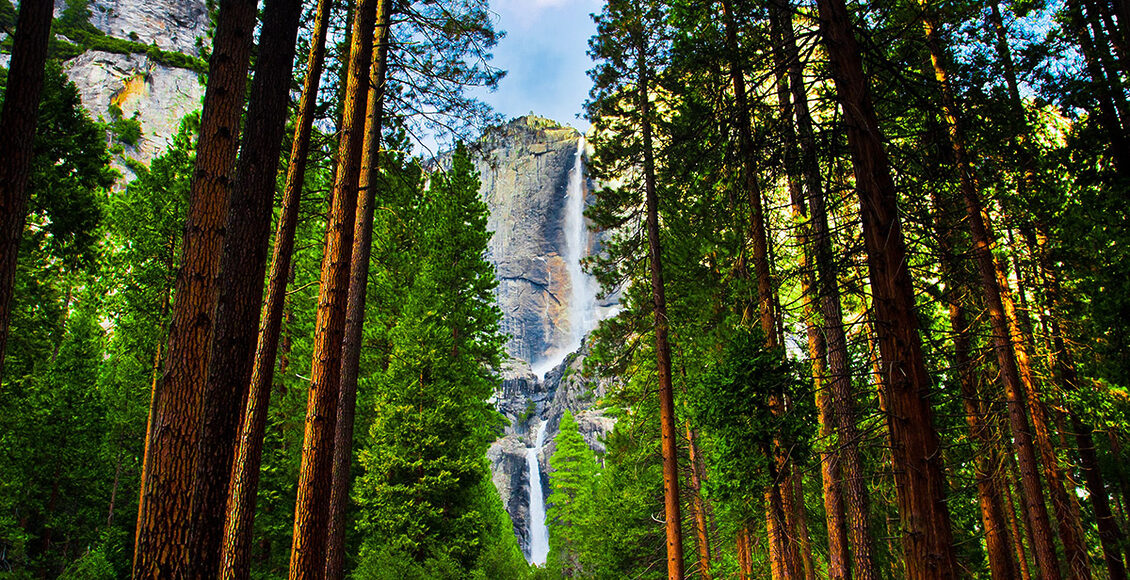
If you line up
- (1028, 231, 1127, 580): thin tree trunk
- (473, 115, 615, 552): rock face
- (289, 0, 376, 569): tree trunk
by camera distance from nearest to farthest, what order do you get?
(289, 0, 376, 569): tree trunk
(1028, 231, 1127, 580): thin tree trunk
(473, 115, 615, 552): rock face

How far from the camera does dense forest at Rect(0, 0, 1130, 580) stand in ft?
11.6

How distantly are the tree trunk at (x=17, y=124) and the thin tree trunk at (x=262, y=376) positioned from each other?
188 centimetres

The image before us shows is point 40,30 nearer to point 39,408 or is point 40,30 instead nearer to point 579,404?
point 39,408

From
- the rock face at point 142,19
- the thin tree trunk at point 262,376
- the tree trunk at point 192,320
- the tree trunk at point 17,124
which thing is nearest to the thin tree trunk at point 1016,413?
the thin tree trunk at point 262,376

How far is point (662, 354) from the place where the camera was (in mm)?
9164

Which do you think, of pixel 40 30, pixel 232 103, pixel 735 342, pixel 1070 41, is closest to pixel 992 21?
pixel 1070 41

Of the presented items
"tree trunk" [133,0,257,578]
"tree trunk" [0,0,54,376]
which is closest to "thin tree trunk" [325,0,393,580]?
"tree trunk" [133,0,257,578]

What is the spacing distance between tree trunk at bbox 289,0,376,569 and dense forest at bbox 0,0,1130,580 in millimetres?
37

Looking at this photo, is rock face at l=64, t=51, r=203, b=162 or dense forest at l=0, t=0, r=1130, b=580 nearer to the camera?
dense forest at l=0, t=0, r=1130, b=580

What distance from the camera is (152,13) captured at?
2381 inches

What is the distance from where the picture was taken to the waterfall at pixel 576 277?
90.8m

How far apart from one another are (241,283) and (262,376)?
1413 millimetres

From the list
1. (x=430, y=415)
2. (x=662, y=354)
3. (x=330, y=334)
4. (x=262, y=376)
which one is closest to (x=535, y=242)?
(x=430, y=415)

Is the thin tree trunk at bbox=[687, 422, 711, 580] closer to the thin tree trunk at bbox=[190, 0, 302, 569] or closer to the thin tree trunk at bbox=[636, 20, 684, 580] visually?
the thin tree trunk at bbox=[636, 20, 684, 580]
